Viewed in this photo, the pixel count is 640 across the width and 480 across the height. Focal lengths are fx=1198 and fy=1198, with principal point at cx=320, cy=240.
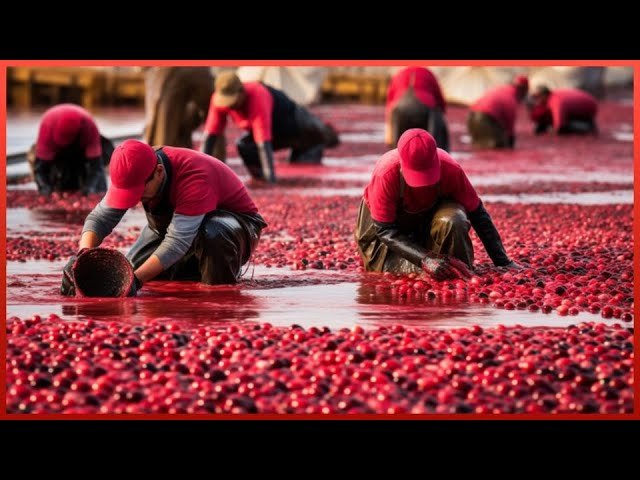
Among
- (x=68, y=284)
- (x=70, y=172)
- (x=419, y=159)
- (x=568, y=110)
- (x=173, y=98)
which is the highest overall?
(x=173, y=98)

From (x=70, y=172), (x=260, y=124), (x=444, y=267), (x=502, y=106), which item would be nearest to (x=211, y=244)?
(x=444, y=267)

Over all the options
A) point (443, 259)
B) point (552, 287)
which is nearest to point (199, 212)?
A: point (443, 259)

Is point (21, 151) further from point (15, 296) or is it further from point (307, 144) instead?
point (15, 296)

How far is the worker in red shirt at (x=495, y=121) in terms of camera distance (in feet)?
48.5

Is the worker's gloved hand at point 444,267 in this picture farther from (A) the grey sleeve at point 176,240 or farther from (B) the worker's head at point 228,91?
(B) the worker's head at point 228,91

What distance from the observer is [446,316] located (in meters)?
5.48

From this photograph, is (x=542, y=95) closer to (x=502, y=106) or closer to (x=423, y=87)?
(x=502, y=106)

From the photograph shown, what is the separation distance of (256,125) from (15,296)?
515 cm

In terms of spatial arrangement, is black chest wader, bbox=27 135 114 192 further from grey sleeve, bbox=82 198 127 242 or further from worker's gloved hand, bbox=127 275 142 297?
worker's gloved hand, bbox=127 275 142 297

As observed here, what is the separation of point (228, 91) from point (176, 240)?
485cm

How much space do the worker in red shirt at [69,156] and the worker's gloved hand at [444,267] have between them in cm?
456

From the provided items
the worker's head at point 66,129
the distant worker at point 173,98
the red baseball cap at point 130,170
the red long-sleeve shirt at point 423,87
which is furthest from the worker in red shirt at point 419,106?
the red baseball cap at point 130,170

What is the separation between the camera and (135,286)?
5.72 metres
